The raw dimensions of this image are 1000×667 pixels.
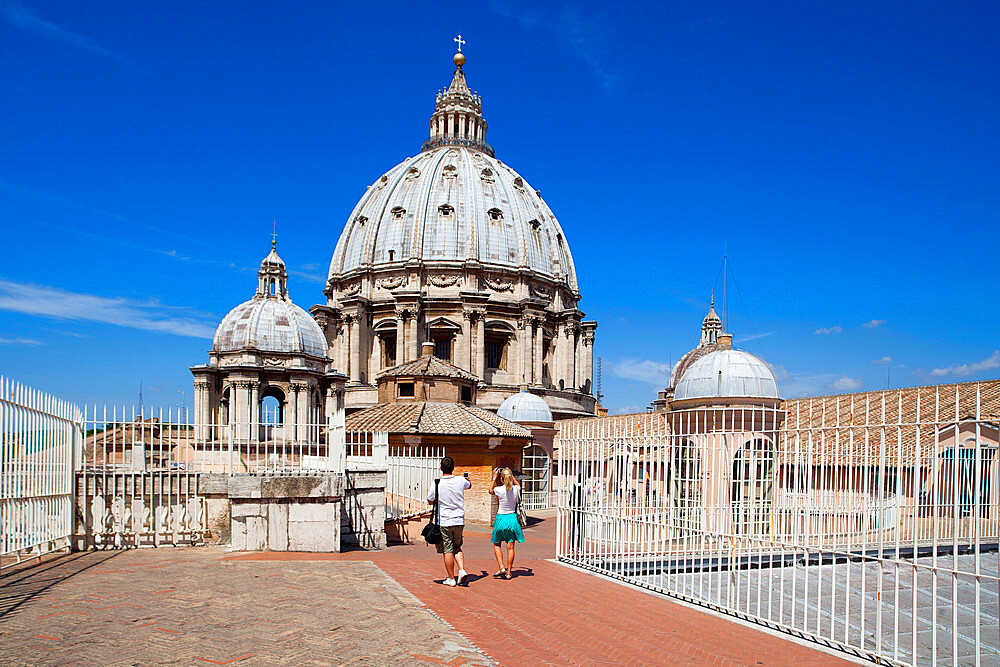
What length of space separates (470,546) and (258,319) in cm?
2768

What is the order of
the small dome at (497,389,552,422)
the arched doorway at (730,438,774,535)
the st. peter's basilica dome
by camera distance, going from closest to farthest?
the arched doorway at (730,438,774,535) → the small dome at (497,389,552,422) → the st. peter's basilica dome

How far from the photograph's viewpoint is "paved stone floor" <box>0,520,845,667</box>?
19.6ft

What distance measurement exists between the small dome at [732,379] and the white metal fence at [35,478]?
1531 centimetres

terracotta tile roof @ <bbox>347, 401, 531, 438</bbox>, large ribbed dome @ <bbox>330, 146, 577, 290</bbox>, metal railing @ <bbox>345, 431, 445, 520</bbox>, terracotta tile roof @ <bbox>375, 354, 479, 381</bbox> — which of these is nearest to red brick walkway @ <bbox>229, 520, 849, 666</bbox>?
metal railing @ <bbox>345, 431, 445, 520</bbox>

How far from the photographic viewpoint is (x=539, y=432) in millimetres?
42062

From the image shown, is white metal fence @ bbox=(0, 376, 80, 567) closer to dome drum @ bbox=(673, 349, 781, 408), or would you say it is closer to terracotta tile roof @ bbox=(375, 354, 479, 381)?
→ dome drum @ bbox=(673, 349, 781, 408)

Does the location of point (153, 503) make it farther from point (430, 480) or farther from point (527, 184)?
point (527, 184)

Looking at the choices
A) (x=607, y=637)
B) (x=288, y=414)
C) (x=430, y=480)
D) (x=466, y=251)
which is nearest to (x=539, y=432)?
(x=288, y=414)

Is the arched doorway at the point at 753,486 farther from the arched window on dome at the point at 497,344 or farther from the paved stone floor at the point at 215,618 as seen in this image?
the arched window on dome at the point at 497,344

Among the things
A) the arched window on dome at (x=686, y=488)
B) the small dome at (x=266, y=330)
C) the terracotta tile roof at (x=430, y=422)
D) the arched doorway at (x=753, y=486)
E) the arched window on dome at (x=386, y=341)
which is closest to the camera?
the arched doorway at (x=753, y=486)

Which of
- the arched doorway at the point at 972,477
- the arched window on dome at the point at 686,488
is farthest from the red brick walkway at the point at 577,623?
the arched doorway at the point at 972,477

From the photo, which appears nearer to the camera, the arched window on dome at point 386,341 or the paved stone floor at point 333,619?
the paved stone floor at point 333,619

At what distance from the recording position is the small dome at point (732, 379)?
68.0ft

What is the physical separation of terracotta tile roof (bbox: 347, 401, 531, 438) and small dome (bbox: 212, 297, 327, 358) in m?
13.8
